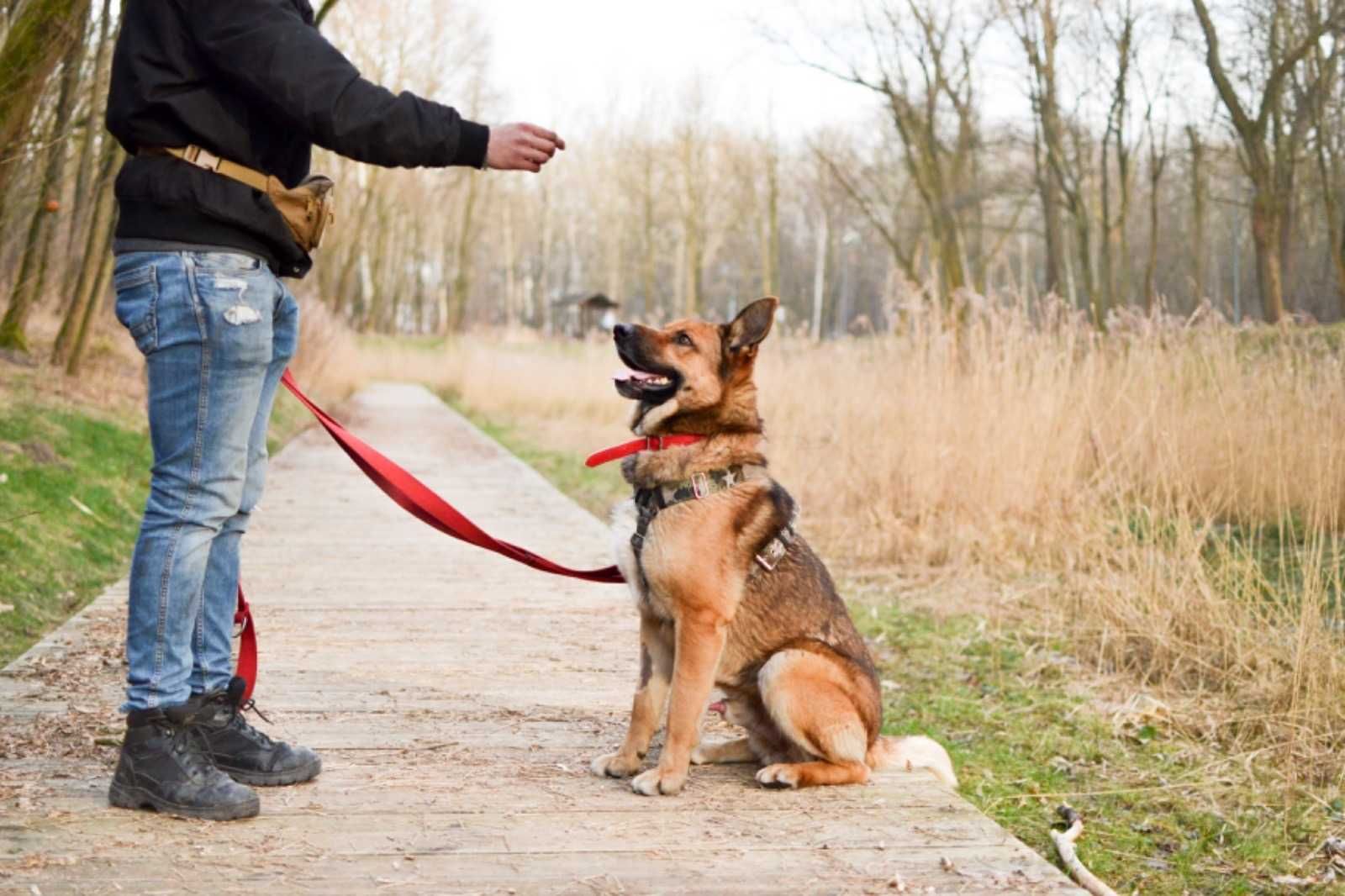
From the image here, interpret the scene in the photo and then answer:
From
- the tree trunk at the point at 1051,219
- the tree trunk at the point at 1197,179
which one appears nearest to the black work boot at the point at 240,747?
the tree trunk at the point at 1051,219

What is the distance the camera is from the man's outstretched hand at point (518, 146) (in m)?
3.03

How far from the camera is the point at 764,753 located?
3668mm

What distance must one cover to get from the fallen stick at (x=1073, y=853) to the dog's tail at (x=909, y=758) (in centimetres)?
34

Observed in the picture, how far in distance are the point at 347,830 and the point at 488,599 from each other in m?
3.29

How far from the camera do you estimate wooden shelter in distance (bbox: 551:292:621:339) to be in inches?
2079

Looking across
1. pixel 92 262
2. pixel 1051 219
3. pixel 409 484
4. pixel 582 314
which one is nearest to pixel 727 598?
pixel 409 484

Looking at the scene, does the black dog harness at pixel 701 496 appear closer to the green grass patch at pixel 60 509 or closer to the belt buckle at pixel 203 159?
the belt buckle at pixel 203 159

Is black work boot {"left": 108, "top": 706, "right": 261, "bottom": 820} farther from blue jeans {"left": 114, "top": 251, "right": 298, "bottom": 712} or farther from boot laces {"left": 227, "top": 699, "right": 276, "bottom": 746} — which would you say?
boot laces {"left": 227, "top": 699, "right": 276, "bottom": 746}

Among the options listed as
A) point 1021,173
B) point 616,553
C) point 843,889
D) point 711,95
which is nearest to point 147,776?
point 616,553

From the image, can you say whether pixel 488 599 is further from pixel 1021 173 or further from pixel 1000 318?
pixel 1021 173

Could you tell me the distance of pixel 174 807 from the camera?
2.95 m

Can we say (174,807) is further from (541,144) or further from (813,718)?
(541,144)

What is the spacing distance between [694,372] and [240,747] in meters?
1.61

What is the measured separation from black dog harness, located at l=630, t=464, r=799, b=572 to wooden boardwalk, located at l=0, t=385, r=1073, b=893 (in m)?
0.67
